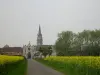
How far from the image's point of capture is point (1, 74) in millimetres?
20109

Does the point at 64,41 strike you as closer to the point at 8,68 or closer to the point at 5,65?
the point at 8,68

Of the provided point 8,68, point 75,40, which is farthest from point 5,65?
point 75,40

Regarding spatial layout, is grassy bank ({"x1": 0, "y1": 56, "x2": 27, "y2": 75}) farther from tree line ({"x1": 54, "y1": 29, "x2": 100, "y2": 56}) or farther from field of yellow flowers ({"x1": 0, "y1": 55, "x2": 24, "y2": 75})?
tree line ({"x1": 54, "y1": 29, "x2": 100, "y2": 56})

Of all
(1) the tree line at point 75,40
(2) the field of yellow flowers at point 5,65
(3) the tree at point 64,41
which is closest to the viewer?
(2) the field of yellow flowers at point 5,65

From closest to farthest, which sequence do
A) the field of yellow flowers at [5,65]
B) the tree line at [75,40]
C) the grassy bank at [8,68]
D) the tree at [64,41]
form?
the field of yellow flowers at [5,65] → the grassy bank at [8,68] → the tree line at [75,40] → the tree at [64,41]

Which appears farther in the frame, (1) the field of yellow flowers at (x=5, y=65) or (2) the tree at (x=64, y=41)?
(2) the tree at (x=64, y=41)

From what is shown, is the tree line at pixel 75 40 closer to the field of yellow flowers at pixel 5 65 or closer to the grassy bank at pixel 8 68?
the grassy bank at pixel 8 68

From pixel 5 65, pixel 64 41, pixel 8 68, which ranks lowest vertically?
pixel 8 68

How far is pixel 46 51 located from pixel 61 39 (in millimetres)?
19218

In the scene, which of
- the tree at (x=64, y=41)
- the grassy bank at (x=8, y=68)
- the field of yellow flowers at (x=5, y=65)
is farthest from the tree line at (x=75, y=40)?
the field of yellow flowers at (x=5, y=65)

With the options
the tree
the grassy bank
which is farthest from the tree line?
the grassy bank

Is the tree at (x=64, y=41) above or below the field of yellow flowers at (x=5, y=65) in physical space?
above

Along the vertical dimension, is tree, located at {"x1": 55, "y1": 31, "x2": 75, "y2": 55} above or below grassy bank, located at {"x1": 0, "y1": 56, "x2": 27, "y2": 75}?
above

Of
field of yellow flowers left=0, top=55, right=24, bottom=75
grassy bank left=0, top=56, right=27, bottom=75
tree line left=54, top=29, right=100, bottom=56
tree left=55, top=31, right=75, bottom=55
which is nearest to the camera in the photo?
field of yellow flowers left=0, top=55, right=24, bottom=75
